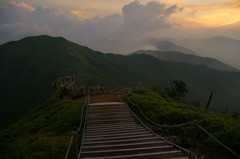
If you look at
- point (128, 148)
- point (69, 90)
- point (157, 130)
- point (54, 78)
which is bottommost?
point (157, 130)

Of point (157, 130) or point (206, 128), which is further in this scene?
point (157, 130)

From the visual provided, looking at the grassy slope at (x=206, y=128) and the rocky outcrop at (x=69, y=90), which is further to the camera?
the rocky outcrop at (x=69, y=90)

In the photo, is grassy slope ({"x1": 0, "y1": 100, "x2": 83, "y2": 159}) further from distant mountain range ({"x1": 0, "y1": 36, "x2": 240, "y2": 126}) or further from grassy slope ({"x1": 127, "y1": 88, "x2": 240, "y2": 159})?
distant mountain range ({"x1": 0, "y1": 36, "x2": 240, "y2": 126})

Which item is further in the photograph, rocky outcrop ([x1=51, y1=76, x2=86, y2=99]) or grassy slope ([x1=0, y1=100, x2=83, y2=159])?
rocky outcrop ([x1=51, y1=76, x2=86, y2=99])

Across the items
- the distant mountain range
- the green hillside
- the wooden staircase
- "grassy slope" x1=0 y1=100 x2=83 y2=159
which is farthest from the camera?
the distant mountain range

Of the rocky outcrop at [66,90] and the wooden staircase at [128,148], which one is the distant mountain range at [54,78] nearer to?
the rocky outcrop at [66,90]

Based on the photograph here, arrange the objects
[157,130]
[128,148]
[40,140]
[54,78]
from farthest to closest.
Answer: [54,78] < [40,140] < [157,130] < [128,148]

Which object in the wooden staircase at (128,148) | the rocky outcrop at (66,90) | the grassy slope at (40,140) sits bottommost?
the grassy slope at (40,140)

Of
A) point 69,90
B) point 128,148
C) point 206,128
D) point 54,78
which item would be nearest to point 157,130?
point 206,128

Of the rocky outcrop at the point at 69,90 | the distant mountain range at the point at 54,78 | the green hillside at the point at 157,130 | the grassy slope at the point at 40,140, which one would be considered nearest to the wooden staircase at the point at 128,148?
the green hillside at the point at 157,130

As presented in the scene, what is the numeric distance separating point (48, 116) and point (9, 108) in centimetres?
12121

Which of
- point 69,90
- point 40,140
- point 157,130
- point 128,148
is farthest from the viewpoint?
point 69,90

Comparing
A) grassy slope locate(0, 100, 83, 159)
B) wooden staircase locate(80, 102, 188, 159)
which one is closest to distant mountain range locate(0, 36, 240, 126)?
grassy slope locate(0, 100, 83, 159)

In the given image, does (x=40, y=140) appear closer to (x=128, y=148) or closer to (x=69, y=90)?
(x=128, y=148)
